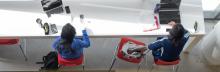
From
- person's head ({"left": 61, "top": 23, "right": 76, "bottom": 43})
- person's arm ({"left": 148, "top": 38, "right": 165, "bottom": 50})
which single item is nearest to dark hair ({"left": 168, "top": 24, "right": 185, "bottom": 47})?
person's arm ({"left": 148, "top": 38, "right": 165, "bottom": 50})

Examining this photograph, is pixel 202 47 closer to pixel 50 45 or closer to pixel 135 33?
pixel 135 33

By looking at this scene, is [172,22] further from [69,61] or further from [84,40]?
[69,61]

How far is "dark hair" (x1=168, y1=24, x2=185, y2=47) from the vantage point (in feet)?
11.3

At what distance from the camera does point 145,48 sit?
3.76m

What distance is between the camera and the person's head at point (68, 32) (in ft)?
11.0

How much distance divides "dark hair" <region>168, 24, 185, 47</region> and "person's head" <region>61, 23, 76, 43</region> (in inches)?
36.5

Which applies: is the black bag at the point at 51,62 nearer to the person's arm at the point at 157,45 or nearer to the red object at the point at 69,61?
the red object at the point at 69,61

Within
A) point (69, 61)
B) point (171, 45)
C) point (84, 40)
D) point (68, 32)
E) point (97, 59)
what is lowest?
point (97, 59)

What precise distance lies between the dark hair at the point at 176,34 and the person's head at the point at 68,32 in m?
0.93

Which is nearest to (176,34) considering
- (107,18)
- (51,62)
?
(107,18)

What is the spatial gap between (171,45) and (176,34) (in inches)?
6.7

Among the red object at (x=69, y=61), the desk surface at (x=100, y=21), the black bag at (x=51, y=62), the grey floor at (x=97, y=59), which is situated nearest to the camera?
the desk surface at (x=100, y=21)

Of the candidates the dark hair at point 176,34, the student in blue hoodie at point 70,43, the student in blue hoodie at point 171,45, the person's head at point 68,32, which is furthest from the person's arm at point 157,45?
the person's head at point 68,32

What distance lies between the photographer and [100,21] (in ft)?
12.0
